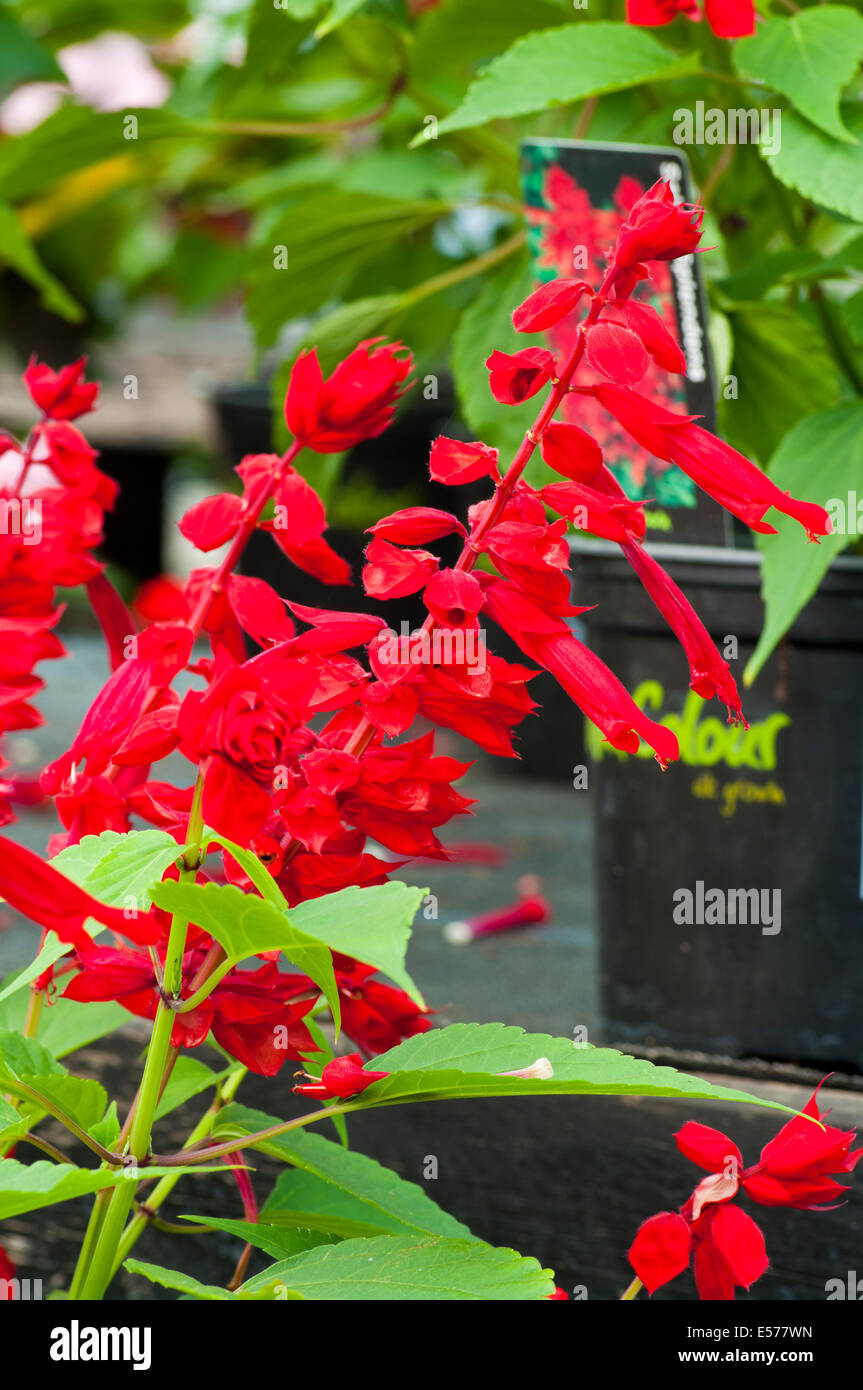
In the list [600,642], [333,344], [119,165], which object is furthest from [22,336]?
[600,642]

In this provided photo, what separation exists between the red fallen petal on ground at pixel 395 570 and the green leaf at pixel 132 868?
0.24 feet

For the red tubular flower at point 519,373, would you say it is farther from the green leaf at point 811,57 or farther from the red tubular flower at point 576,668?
the green leaf at point 811,57

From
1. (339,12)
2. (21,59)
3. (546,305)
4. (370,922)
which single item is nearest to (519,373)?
(546,305)

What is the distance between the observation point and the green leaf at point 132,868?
1.03 feet

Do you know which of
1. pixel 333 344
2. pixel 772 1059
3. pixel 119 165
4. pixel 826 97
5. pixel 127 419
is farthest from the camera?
pixel 127 419

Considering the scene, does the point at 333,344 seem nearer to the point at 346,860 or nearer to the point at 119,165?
the point at 346,860

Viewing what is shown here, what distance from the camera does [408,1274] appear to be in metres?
0.34

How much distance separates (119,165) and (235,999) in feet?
5.94

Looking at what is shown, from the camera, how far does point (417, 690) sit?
13.9 inches

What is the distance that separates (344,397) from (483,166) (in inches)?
28.4

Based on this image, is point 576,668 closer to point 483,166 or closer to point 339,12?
point 339,12

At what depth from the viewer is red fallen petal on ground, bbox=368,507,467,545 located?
0.36m

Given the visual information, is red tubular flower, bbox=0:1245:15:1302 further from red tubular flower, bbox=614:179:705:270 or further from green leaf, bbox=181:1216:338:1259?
red tubular flower, bbox=614:179:705:270

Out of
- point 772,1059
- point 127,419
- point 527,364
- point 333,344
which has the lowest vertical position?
point 772,1059
